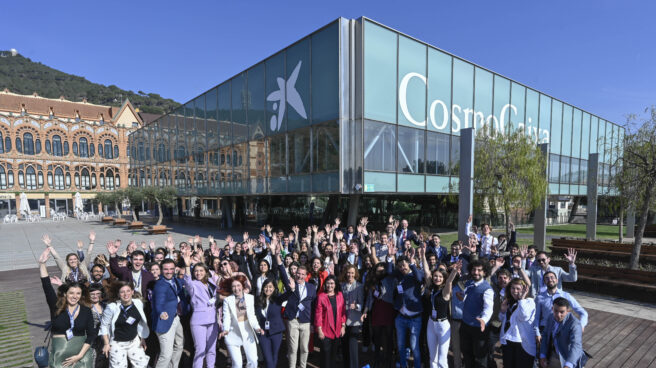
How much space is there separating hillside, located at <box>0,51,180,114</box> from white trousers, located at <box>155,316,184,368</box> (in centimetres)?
13841

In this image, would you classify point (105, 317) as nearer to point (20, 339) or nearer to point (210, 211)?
point (20, 339)

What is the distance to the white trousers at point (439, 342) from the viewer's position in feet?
14.8

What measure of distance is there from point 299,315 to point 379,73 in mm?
14717

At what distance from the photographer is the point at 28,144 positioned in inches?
2015

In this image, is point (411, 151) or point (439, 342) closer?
point (439, 342)

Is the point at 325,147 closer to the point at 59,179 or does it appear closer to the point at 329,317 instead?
the point at 329,317

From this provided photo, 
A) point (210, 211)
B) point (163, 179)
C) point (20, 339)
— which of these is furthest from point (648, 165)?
point (163, 179)

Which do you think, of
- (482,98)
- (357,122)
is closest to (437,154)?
(482,98)

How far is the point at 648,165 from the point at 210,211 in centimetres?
3659

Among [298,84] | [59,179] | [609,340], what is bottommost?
[609,340]

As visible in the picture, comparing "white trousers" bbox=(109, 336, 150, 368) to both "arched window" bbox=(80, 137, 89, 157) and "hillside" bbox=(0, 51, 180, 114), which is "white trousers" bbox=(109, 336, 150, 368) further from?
"hillside" bbox=(0, 51, 180, 114)

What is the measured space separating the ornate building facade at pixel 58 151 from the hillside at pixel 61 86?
7094 cm

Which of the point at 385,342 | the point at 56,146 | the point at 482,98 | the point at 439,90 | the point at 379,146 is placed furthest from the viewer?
the point at 56,146

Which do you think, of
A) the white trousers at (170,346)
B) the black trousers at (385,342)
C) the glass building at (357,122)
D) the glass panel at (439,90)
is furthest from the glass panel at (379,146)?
the white trousers at (170,346)
